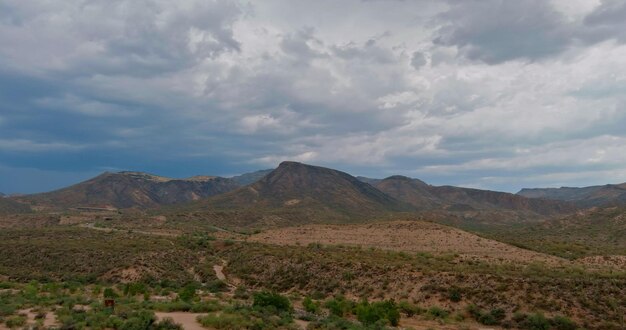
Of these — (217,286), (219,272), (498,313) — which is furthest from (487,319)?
(219,272)

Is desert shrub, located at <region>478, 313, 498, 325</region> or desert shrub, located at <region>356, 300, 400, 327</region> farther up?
desert shrub, located at <region>356, 300, 400, 327</region>

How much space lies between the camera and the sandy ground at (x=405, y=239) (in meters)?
61.6

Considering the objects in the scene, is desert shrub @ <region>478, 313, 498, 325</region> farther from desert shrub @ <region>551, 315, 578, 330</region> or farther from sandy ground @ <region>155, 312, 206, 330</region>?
sandy ground @ <region>155, 312, 206, 330</region>

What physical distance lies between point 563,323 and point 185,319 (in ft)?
76.3

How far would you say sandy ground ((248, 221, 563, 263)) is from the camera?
61625 millimetres

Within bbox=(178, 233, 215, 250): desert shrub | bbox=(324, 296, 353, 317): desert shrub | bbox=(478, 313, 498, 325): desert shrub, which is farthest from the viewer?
bbox=(178, 233, 215, 250): desert shrub

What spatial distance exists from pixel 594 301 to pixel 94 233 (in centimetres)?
7027

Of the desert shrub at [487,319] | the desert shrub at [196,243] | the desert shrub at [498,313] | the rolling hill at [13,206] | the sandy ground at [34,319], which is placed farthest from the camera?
the rolling hill at [13,206]

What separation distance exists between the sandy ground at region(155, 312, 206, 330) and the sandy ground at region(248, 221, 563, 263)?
130 feet

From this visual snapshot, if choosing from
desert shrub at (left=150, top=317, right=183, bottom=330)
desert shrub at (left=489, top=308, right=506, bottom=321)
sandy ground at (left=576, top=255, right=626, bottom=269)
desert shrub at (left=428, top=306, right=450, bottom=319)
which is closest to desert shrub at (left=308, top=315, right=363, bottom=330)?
desert shrub at (left=150, top=317, right=183, bottom=330)

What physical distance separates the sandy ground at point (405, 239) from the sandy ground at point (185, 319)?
39776 millimetres

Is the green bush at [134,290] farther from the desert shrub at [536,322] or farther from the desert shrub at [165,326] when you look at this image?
the desert shrub at [536,322]

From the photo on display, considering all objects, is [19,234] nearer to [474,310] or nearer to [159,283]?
[159,283]

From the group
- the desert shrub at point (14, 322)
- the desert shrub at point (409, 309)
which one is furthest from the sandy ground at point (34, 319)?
the desert shrub at point (409, 309)
